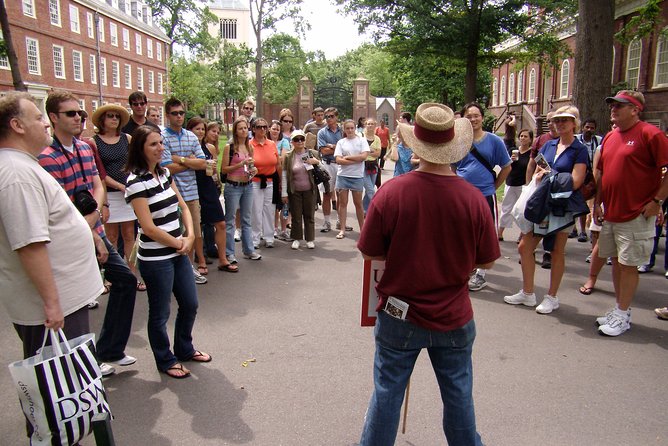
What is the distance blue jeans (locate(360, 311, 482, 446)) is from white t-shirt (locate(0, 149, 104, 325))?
5.76 feet

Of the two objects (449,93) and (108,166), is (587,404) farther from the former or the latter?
(449,93)

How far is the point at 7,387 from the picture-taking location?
3879 millimetres

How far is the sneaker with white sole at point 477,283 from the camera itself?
6348 mm

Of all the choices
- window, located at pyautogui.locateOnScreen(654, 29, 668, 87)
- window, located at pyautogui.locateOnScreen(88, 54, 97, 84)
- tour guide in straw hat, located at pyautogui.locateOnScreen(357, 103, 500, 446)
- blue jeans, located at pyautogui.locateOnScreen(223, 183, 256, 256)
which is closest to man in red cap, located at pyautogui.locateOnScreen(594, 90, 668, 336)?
tour guide in straw hat, located at pyautogui.locateOnScreen(357, 103, 500, 446)

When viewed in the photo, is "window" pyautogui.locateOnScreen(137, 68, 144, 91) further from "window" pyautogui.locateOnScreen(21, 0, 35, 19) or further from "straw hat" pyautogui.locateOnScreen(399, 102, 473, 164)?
"straw hat" pyautogui.locateOnScreen(399, 102, 473, 164)

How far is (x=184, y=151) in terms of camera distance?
6.36 meters

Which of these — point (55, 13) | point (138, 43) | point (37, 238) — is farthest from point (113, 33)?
point (37, 238)

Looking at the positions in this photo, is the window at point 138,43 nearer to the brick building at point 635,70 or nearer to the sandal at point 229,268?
the brick building at point 635,70

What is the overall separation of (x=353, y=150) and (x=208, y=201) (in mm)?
2901

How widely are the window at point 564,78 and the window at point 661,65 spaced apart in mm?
10538

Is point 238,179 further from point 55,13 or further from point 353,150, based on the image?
point 55,13

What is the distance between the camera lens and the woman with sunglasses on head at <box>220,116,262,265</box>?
24.1 ft

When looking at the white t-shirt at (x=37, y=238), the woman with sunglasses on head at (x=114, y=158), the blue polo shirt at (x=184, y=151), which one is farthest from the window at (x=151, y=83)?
the white t-shirt at (x=37, y=238)

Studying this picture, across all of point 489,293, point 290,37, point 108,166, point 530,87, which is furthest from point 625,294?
point 530,87
